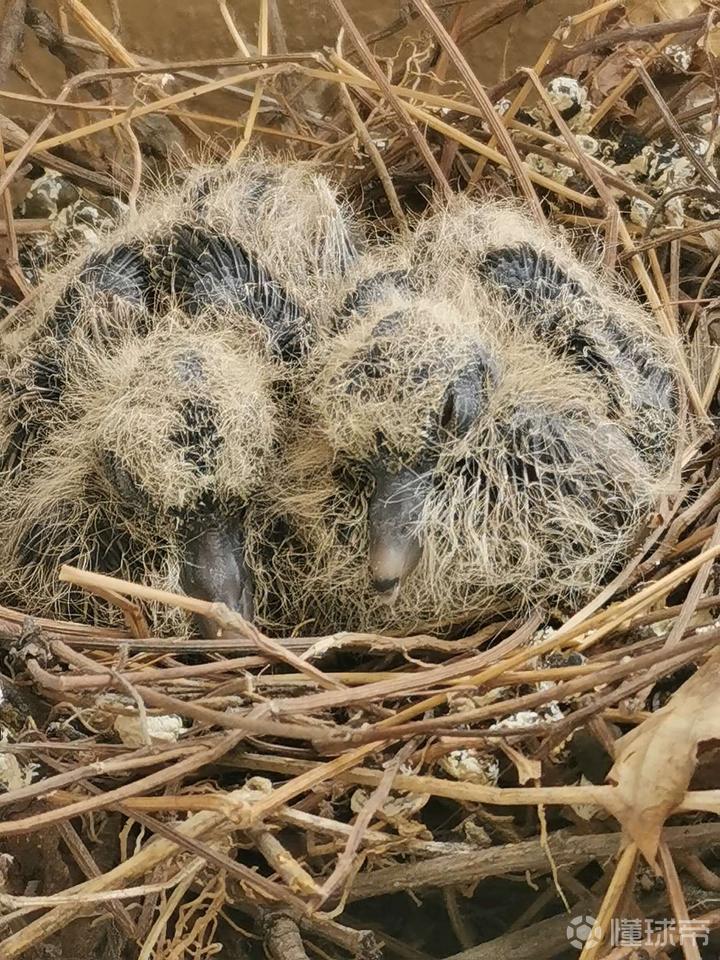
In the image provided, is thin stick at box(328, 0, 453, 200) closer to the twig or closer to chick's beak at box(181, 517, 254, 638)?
the twig

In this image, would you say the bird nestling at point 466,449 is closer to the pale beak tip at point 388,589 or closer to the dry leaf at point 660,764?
the pale beak tip at point 388,589

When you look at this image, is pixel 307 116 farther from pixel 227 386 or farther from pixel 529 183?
pixel 227 386

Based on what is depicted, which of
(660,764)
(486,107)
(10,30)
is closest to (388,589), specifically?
(660,764)

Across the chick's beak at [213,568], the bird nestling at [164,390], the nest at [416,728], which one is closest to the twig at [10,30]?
the nest at [416,728]

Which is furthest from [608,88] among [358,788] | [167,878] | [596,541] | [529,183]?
[167,878]
